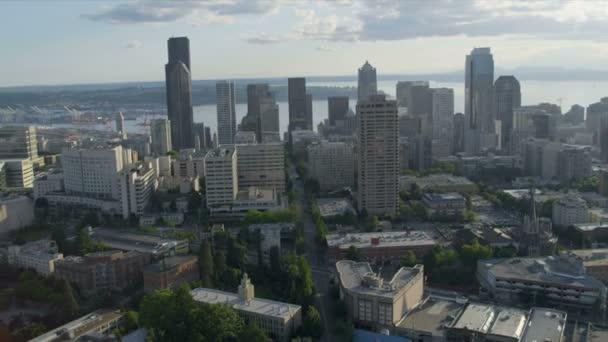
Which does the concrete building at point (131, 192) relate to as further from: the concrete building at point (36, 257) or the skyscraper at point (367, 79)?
the skyscraper at point (367, 79)

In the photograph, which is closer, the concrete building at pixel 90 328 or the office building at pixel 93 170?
the concrete building at pixel 90 328

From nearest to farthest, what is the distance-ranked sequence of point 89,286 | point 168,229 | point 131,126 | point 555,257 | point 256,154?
point 89,286 → point 555,257 → point 168,229 → point 256,154 → point 131,126

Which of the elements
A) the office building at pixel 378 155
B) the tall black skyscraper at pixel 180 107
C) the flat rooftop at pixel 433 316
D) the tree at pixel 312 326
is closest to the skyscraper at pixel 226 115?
the tall black skyscraper at pixel 180 107

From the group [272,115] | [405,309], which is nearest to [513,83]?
[272,115]

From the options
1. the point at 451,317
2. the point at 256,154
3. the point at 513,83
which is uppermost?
the point at 513,83

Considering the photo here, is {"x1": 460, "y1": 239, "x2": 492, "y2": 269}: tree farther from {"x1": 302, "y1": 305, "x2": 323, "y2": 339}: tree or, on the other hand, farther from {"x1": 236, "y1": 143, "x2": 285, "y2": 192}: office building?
{"x1": 236, "y1": 143, "x2": 285, "y2": 192}: office building

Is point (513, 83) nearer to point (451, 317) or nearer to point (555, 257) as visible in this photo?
point (555, 257)
